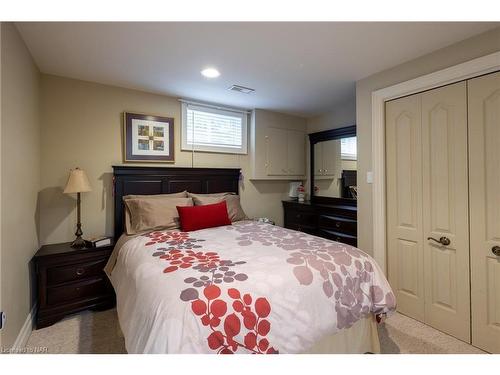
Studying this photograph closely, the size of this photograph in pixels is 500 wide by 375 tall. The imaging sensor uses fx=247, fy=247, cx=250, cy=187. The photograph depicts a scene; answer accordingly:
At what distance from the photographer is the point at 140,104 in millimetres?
2955

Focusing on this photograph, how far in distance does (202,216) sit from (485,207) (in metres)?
2.36

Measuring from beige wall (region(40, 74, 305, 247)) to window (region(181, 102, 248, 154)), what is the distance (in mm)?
338

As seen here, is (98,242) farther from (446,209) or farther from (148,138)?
(446,209)

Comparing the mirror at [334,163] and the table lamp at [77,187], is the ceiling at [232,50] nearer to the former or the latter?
the mirror at [334,163]

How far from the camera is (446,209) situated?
2.06 m

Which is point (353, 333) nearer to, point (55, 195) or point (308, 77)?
point (308, 77)

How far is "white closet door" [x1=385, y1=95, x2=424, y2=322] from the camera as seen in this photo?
224 centimetres

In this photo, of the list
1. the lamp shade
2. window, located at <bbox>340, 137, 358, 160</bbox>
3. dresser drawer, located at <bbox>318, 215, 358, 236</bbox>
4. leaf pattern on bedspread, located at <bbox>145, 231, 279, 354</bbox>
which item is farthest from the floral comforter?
window, located at <bbox>340, 137, 358, 160</bbox>

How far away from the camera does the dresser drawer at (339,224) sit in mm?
2980

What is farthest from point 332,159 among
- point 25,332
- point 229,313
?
point 25,332

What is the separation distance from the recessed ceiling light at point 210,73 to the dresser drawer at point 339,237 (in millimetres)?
2372
